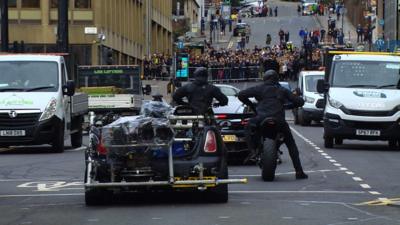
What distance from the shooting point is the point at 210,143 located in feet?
43.2

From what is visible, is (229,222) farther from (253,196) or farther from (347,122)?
(347,122)

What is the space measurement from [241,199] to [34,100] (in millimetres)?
10447

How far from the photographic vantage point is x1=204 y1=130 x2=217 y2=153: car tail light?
43.2 feet

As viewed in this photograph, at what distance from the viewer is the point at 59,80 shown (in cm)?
2381

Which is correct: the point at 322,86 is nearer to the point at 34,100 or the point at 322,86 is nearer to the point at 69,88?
the point at 69,88

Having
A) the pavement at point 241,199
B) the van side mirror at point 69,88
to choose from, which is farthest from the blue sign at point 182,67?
the pavement at point 241,199

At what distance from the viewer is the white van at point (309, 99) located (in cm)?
3766

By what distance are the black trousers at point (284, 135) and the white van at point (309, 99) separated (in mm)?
20113

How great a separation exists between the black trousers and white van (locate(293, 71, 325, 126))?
2011 centimetres

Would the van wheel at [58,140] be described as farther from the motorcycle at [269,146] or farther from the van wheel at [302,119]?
the van wheel at [302,119]

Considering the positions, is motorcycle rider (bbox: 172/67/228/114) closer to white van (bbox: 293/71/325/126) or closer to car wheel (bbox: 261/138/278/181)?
car wheel (bbox: 261/138/278/181)

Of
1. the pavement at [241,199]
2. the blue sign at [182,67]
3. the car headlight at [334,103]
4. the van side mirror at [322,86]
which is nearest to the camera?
the pavement at [241,199]

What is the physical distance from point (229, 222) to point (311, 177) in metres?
5.85

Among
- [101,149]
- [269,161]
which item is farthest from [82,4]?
[101,149]
